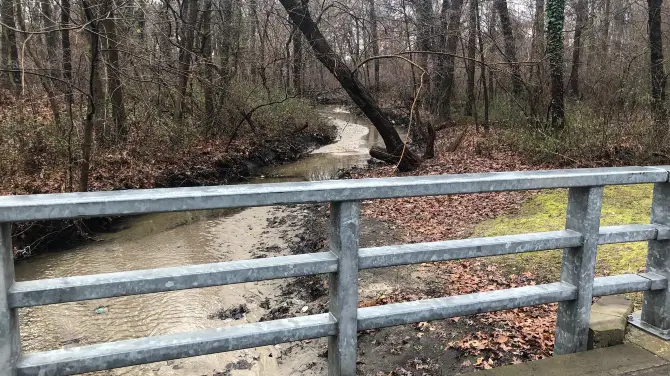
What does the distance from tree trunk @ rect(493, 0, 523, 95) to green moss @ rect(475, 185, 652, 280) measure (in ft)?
18.5

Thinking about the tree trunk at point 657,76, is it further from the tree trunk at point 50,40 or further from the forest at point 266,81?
the tree trunk at point 50,40

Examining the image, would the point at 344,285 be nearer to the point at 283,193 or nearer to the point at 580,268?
the point at 283,193

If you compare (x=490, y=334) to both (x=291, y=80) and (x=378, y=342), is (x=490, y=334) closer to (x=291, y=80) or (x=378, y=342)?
(x=378, y=342)

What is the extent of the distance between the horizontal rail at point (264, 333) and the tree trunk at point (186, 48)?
1234 centimetres

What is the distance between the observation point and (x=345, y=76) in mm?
14984

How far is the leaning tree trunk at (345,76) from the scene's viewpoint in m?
14.4

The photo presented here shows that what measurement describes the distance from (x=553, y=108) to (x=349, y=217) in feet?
45.3

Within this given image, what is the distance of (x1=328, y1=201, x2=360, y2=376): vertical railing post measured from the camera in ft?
7.95

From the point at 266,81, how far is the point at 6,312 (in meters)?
19.4

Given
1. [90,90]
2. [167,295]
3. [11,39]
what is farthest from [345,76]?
[167,295]

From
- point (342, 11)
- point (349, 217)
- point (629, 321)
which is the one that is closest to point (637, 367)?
point (629, 321)

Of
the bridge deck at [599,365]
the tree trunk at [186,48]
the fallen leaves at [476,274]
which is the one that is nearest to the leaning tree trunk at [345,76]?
the fallen leaves at [476,274]

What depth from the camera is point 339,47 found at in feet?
69.1

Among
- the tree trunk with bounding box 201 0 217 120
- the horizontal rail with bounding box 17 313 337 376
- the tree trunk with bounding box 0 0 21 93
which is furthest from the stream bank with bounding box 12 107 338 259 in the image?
the horizontal rail with bounding box 17 313 337 376
